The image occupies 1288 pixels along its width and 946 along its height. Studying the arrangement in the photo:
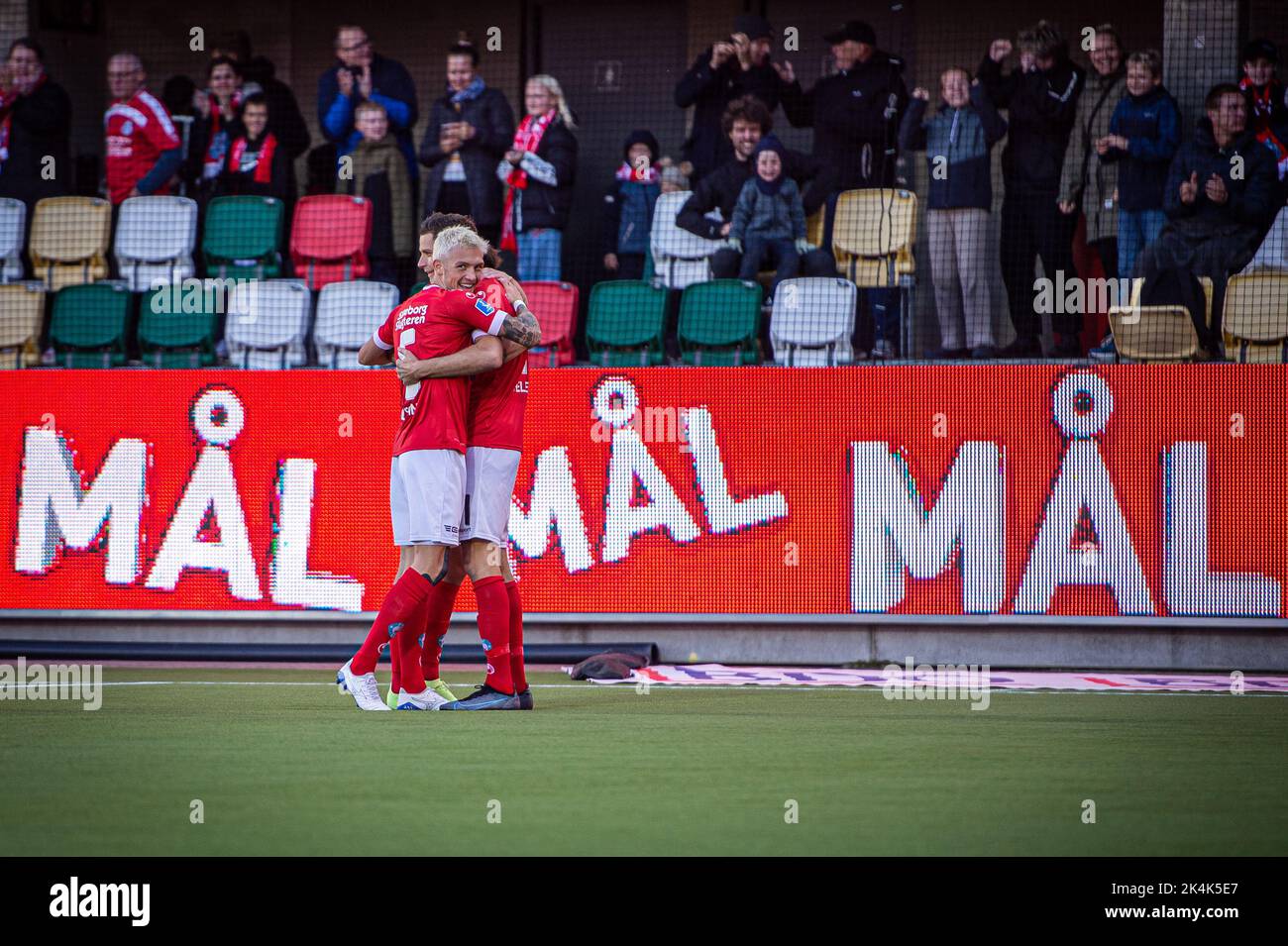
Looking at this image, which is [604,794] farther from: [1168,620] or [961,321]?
[961,321]

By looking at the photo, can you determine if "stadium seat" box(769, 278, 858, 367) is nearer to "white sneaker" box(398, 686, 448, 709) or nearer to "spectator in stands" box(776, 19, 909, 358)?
"spectator in stands" box(776, 19, 909, 358)

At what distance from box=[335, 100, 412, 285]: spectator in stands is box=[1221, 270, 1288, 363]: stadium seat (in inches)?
272

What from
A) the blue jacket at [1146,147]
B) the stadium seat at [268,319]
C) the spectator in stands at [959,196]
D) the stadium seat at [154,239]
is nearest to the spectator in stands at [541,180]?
the stadium seat at [268,319]

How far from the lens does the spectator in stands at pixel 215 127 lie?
568 inches

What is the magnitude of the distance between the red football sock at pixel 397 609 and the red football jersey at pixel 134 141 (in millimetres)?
8359

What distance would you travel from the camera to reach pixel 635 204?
13594 mm

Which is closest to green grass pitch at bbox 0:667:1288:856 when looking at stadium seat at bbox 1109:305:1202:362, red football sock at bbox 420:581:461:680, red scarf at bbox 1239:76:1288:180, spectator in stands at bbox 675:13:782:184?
red football sock at bbox 420:581:461:680

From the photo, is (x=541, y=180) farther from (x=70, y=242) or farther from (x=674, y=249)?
(x=70, y=242)

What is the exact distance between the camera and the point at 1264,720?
7.61 m

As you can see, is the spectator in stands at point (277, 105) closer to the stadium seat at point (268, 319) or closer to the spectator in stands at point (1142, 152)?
the stadium seat at point (268, 319)

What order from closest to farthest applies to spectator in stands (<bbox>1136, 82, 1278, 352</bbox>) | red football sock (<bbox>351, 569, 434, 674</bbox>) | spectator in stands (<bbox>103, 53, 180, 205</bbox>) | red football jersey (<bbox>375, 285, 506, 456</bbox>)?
red football sock (<bbox>351, 569, 434, 674</bbox>)
red football jersey (<bbox>375, 285, 506, 456</bbox>)
spectator in stands (<bbox>1136, 82, 1278, 352</bbox>)
spectator in stands (<bbox>103, 53, 180, 205</bbox>)

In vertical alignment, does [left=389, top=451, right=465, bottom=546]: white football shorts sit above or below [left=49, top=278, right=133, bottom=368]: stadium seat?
below

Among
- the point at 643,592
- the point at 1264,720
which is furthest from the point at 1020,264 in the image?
the point at 1264,720

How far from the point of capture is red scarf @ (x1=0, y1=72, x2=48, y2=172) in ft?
47.6
